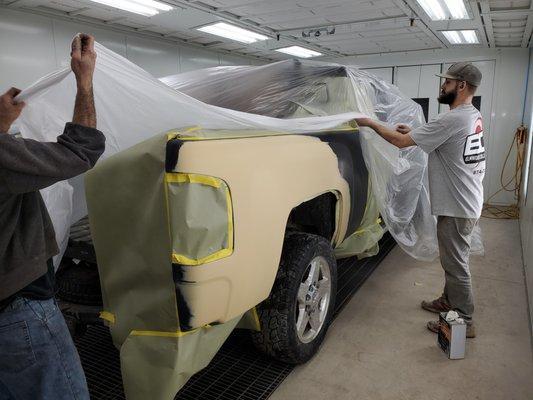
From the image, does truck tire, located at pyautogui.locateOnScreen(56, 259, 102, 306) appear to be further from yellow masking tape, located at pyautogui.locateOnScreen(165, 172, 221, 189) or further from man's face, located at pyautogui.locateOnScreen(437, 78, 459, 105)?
man's face, located at pyautogui.locateOnScreen(437, 78, 459, 105)

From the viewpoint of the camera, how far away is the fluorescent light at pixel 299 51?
28.8 feet

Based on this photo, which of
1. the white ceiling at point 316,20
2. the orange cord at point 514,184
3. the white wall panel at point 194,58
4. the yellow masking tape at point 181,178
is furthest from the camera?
the white wall panel at point 194,58

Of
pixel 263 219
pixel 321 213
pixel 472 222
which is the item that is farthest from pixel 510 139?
pixel 263 219

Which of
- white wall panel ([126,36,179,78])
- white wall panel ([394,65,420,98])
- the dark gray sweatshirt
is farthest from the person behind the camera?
white wall panel ([394,65,420,98])

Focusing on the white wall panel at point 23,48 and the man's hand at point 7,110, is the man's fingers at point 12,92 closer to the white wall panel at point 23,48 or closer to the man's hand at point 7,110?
the man's hand at point 7,110

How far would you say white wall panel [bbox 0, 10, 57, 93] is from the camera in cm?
518

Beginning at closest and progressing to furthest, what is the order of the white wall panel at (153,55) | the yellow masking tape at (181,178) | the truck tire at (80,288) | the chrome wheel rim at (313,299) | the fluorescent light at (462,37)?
the yellow masking tape at (181,178), the truck tire at (80,288), the chrome wheel rim at (313,299), the white wall panel at (153,55), the fluorescent light at (462,37)

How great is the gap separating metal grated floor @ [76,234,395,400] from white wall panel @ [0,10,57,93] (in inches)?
152

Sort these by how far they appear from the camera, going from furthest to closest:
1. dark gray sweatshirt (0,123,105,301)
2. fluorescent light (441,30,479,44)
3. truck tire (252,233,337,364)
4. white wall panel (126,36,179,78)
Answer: fluorescent light (441,30,479,44) < white wall panel (126,36,179,78) < truck tire (252,233,337,364) < dark gray sweatshirt (0,123,105,301)

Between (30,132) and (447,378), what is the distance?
2822 millimetres

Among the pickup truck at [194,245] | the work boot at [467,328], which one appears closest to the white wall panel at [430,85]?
the work boot at [467,328]

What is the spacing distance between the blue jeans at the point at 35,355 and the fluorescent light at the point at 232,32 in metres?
5.69

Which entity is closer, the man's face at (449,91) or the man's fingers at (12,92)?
the man's fingers at (12,92)

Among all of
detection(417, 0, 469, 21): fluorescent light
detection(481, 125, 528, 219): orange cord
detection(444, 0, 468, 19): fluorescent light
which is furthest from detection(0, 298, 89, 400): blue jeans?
detection(481, 125, 528, 219): orange cord
